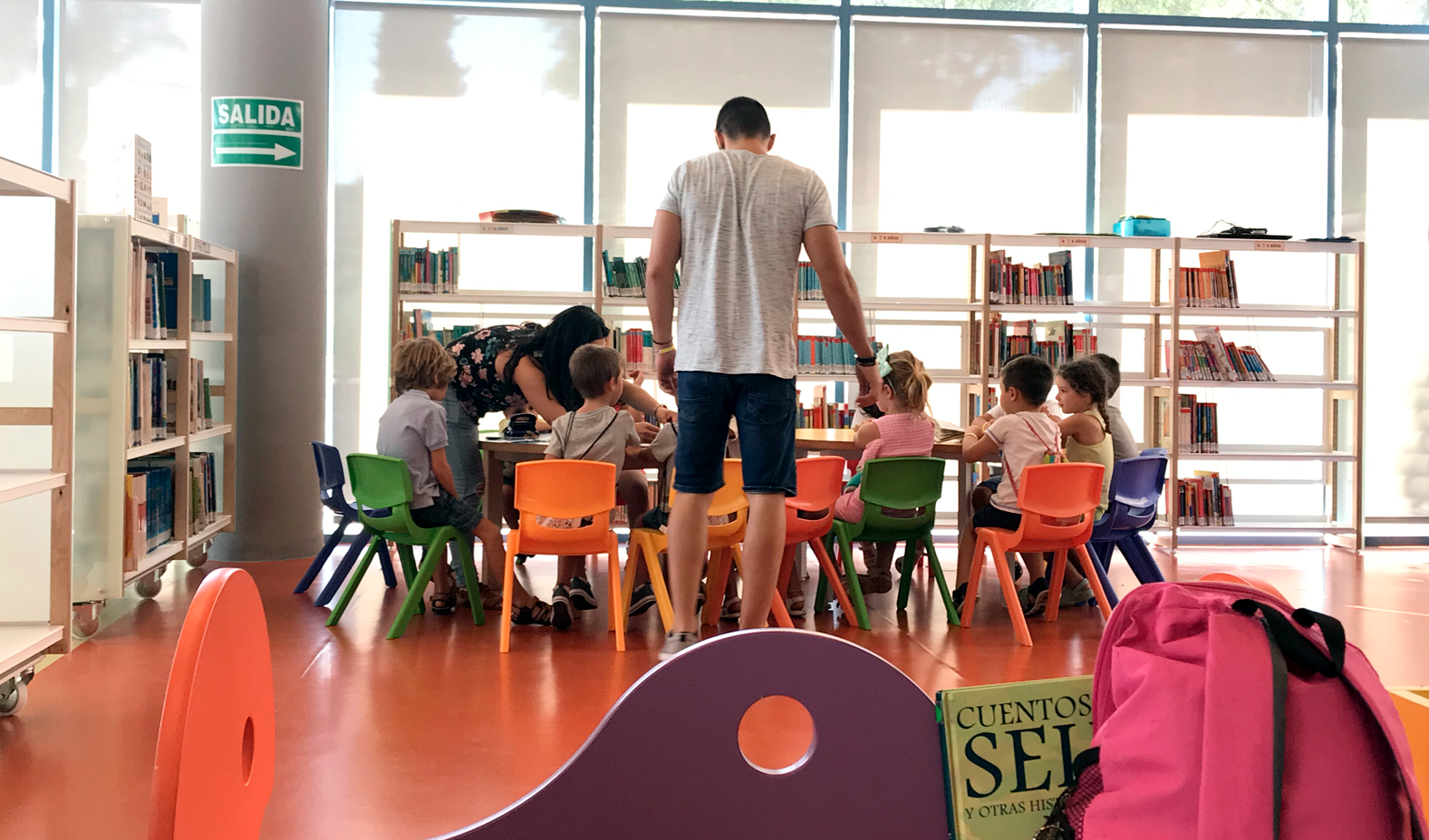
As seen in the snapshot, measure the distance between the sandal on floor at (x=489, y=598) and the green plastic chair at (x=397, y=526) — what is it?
27cm

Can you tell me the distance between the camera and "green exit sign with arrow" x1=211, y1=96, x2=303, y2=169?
5172 mm

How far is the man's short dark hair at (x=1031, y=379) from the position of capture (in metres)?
4.08

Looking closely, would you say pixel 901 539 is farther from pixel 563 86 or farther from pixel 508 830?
pixel 563 86

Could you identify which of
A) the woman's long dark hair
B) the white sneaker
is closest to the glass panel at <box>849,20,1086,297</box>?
the woman's long dark hair

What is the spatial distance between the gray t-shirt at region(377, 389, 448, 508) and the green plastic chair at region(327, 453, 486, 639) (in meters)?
0.07

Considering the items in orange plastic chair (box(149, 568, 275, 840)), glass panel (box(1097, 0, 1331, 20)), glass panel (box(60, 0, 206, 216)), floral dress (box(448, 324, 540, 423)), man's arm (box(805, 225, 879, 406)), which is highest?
glass panel (box(1097, 0, 1331, 20))

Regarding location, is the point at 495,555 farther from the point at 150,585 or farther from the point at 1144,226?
the point at 1144,226

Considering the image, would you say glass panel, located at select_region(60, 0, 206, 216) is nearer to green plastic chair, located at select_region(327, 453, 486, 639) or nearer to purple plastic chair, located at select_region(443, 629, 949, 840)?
green plastic chair, located at select_region(327, 453, 486, 639)

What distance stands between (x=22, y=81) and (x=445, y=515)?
4216 millimetres

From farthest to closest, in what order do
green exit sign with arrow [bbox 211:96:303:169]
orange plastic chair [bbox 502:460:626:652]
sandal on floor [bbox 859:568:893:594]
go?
1. green exit sign with arrow [bbox 211:96:303:169]
2. sandal on floor [bbox 859:568:893:594]
3. orange plastic chair [bbox 502:460:626:652]

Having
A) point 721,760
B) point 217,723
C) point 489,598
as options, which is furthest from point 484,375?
point 217,723

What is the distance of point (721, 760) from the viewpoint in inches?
45.6

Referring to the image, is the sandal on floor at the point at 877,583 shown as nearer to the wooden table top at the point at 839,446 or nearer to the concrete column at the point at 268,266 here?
the wooden table top at the point at 839,446

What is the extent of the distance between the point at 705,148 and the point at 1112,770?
5726 millimetres
